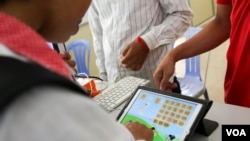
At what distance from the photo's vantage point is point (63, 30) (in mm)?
451

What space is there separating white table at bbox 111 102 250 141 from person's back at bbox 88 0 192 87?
33cm

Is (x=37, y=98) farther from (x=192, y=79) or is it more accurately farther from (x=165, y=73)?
(x=192, y=79)

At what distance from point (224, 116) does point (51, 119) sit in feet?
2.78

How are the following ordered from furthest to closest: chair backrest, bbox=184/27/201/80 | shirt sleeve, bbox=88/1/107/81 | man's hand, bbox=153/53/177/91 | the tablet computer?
1. chair backrest, bbox=184/27/201/80
2. shirt sleeve, bbox=88/1/107/81
3. man's hand, bbox=153/53/177/91
4. the tablet computer

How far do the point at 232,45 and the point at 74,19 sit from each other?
0.75 m

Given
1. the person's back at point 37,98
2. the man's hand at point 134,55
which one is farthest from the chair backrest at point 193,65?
the person's back at point 37,98

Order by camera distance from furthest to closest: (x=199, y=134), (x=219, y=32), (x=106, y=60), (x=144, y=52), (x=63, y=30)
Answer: (x=106, y=60) → (x=144, y=52) → (x=219, y=32) → (x=199, y=134) → (x=63, y=30)

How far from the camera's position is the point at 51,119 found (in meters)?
0.30

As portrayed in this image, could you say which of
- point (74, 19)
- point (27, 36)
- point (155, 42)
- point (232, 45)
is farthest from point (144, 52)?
point (27, 36)

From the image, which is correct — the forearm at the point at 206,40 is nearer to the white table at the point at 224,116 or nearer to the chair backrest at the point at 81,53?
the white table at the point at 224,116

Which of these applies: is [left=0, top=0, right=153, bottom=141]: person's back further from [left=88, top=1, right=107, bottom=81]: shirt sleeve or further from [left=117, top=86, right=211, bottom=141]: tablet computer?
[left=88, top=1, right=107, bottom=81]: shirt sleeve

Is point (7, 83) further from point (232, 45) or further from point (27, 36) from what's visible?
point (232, 45)

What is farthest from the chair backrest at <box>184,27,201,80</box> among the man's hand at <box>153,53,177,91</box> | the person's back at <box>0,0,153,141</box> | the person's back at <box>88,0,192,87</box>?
the person's back at <box>0,0,153,141</box>

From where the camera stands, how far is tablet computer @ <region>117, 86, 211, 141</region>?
913mm
